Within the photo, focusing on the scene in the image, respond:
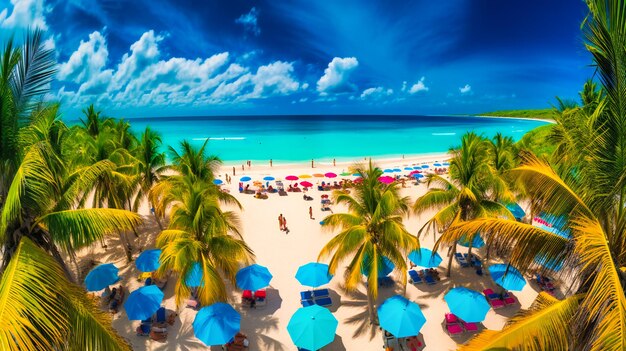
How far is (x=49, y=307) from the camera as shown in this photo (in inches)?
154

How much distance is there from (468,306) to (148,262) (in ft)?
43.3

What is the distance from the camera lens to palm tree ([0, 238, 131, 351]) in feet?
12.1

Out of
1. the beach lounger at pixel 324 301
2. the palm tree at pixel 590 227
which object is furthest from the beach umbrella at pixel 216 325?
the palm tree at pixel 590 227

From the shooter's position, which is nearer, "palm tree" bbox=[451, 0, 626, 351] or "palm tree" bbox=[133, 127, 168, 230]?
"palm tree" bbox=[451, 0, 626, 351]

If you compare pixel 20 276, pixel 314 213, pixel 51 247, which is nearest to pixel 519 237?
pixel 20 276

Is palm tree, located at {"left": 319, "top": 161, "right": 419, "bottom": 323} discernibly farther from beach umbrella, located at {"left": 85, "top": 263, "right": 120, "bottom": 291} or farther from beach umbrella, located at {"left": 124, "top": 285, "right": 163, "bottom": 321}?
beach umbrella, located at {"left": 85, "top": 263, "right": 120, "bottom": 291}

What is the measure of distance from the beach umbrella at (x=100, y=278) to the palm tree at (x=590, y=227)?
13.2 m

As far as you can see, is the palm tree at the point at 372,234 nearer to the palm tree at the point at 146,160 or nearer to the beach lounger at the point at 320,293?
the beach lounger at the point at 320,293

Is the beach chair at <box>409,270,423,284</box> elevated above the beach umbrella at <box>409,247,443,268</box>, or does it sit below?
below

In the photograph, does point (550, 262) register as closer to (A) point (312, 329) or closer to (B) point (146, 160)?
(A) point (312, 329)

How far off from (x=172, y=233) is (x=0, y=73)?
6.61 m

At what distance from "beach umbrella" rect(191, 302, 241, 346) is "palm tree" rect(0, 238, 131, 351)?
4.93 meters

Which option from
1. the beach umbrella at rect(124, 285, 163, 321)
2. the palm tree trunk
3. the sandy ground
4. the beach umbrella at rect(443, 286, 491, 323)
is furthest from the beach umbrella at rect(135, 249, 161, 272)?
the beach umbrella at rect(443, 286, 491, 323)

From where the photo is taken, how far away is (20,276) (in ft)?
13.1
